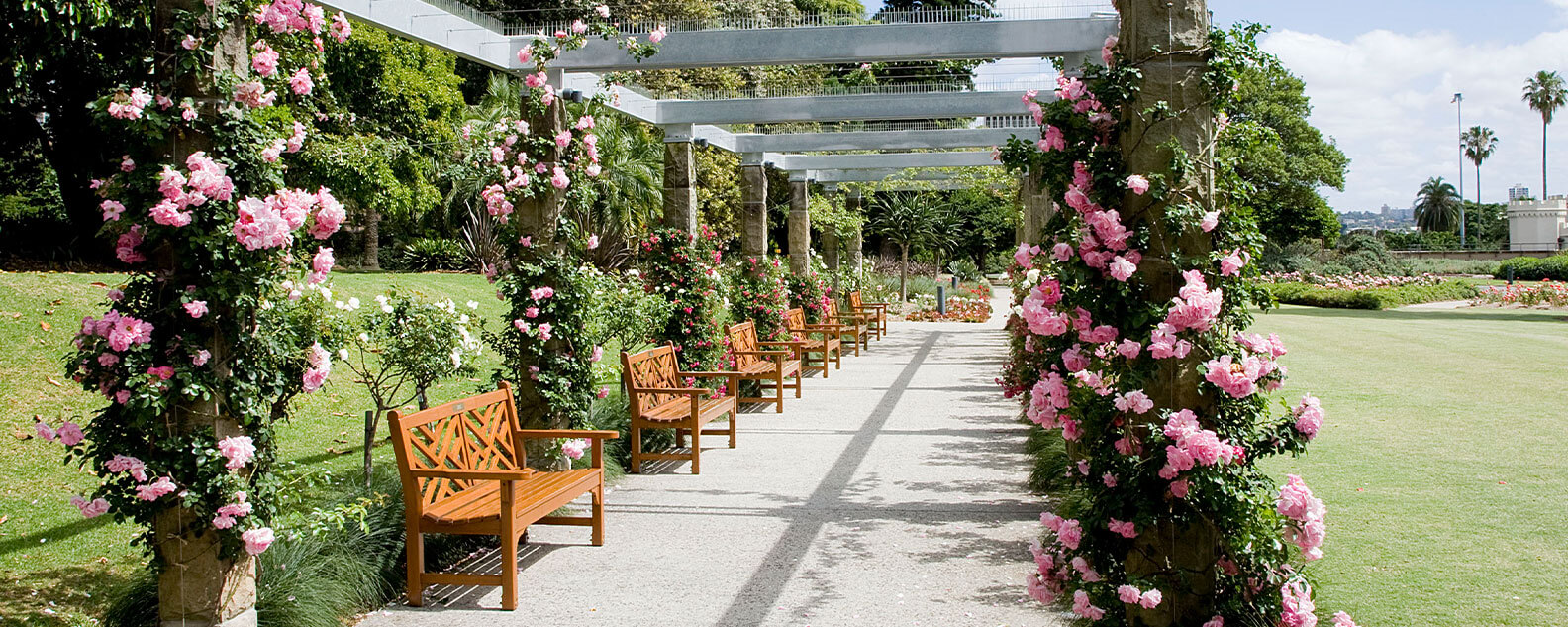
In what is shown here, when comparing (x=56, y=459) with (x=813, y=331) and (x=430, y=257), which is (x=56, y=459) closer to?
(x=813, y=331)

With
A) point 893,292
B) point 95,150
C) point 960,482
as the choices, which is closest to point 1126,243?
point 960,482

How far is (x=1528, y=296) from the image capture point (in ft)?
79.6

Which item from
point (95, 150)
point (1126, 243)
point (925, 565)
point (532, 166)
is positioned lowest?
point (925, 565)

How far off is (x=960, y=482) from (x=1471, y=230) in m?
83.3

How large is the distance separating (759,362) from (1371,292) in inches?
843

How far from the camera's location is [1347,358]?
46.7 ft

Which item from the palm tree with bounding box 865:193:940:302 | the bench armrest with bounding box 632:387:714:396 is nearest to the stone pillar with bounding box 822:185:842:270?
the palm tree with bounding box 865:193:940:302

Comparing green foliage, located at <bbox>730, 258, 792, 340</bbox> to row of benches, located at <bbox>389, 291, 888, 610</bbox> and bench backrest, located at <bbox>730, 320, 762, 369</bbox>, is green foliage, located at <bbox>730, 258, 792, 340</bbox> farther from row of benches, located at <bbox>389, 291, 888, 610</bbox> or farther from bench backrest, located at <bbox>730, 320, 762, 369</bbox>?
row of benches, located at <bbox>389, 291, 888, 610</bbox>

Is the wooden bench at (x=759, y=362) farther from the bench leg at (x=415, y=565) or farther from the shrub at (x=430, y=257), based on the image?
the shrub at (x=430, y=257)

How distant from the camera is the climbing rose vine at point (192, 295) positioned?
3.16 metres

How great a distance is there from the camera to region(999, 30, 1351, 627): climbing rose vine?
3059mm

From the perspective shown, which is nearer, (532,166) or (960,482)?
(532,166)

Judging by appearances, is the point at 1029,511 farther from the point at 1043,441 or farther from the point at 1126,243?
the point at 1126,243

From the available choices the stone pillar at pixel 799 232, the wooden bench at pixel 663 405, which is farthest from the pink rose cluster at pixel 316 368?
the stone pillar at pixel 799 232
